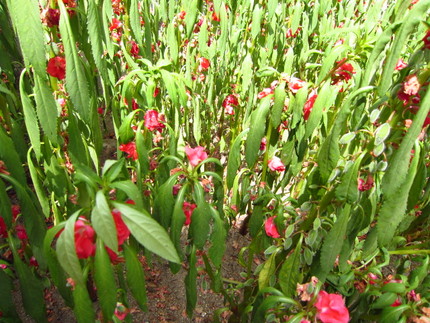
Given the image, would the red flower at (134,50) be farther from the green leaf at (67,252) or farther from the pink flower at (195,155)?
the green leaf at (67,252)

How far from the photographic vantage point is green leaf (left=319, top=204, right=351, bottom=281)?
2.31 feet

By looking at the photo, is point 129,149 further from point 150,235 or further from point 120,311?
point 150,235

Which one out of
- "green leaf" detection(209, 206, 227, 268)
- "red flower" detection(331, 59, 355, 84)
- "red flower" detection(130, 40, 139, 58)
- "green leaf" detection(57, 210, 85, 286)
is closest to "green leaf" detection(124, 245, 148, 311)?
"green leaf" detection(57, 210, 85, 286)

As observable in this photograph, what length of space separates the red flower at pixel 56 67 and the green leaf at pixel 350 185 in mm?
711

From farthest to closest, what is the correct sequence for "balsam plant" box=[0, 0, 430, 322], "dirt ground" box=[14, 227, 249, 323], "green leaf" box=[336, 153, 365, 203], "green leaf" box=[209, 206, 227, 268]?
"dirt ground" box=[14, 227, 249, 323] < "green leaf" box=[209, 206, 227, 268] < "green leaf" box=[336, 153, 365, 203] < "balsam plant" box=[0, 0, 430, 322]

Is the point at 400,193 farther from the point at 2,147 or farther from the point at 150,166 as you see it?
the point at 2,147

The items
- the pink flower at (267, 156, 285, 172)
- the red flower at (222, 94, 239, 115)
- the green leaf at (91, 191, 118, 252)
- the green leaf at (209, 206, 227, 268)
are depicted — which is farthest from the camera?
the red flower at (222, 94, 239, 115)

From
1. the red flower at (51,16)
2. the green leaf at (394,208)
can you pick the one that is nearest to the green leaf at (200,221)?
the green leaf at (394,208)

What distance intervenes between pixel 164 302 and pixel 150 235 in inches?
40.7

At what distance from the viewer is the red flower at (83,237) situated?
528mm

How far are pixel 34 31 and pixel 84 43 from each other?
0.37m

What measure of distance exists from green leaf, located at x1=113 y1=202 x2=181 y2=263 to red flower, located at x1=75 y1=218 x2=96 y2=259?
11 cm

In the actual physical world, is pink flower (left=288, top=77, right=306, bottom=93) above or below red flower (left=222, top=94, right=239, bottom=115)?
above

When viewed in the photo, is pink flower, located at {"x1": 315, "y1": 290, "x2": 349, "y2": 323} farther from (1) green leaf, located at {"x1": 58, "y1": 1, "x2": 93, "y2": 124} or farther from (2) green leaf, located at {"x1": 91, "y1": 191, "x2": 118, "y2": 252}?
(1) green leaf, located at {"x1": 58, "y1": 1, "x2": 93, "y2": 124}
